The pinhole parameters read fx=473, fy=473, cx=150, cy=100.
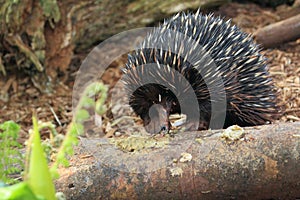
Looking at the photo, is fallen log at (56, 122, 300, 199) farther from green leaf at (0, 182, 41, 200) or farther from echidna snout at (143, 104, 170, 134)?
green leaf at (0, 182, 41, 200)

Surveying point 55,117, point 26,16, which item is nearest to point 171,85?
point 55,117

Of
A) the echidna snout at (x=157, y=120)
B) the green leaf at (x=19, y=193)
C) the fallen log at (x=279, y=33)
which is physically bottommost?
the green leaf at (x=19, y=193)

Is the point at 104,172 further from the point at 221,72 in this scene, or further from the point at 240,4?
the point at 240,4

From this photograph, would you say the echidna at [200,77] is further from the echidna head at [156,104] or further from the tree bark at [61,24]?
the tree bark at [61,24]

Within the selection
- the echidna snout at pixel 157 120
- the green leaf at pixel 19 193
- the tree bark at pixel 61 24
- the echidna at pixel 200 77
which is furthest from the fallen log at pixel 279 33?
the green leaf at pixel 19 193

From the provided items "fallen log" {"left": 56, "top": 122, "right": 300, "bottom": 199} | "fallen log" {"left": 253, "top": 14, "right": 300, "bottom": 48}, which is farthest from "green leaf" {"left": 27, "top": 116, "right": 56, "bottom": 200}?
"fallen log" {"left": 253, "top": 14, "right": 300, "bottom": 48}

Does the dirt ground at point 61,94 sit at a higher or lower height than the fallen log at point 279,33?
lower
